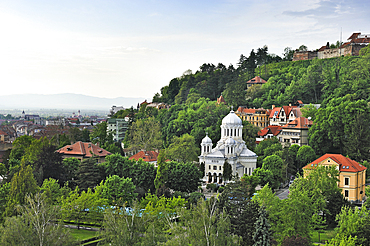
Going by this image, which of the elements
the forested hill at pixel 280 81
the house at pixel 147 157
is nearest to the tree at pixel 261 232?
the house at pixel 147 157

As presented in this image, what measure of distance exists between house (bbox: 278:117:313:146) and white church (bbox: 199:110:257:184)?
12449 millimetres

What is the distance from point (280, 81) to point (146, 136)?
35.6 m

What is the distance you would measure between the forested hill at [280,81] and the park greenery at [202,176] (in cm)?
26

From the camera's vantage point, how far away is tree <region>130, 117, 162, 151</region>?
7988 centimetres

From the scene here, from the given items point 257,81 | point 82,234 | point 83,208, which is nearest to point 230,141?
point 83,208

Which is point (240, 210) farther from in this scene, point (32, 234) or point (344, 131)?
point (344, 131)

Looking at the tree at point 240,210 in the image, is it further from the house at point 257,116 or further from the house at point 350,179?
the house at point 257,116

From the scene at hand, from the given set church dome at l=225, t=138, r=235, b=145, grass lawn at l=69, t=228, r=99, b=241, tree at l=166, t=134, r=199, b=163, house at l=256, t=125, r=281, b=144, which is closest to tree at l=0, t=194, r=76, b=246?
grass lawn at l=69, t=228, r=99, b=241

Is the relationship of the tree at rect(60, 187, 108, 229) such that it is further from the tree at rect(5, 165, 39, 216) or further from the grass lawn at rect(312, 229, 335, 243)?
the grass lawn at rect(312, 229, 335, 243)

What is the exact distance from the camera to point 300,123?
74375 mm

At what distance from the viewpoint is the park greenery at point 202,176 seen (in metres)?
29.0

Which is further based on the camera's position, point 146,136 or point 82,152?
point 146,136

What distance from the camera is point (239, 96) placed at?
3765 inches

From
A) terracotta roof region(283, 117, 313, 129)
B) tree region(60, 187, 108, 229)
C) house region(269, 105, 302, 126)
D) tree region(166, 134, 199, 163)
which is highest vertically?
house region(269, 105, 302, 126)
